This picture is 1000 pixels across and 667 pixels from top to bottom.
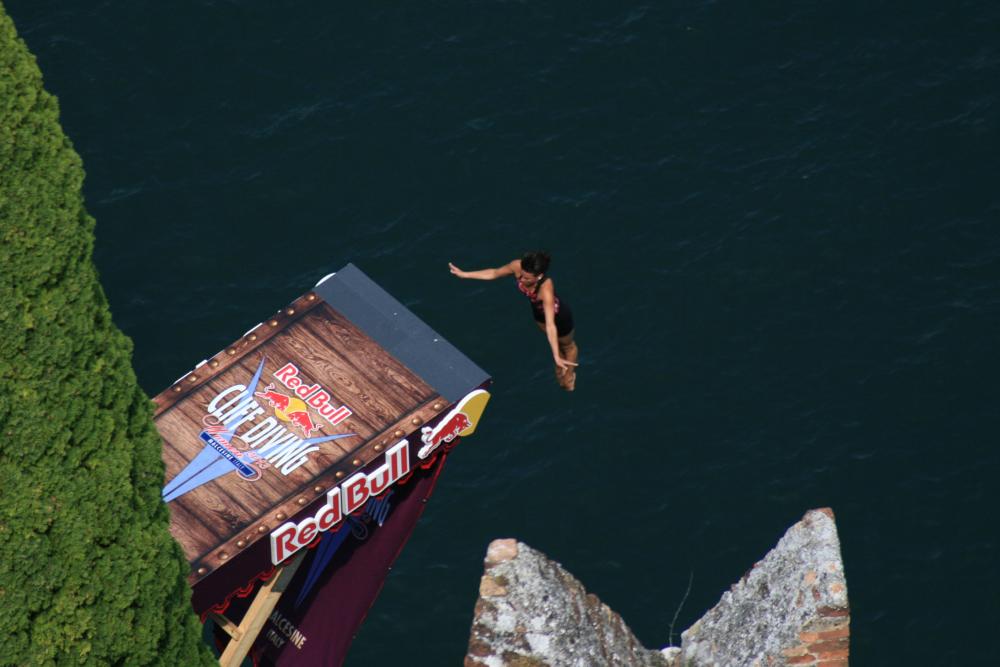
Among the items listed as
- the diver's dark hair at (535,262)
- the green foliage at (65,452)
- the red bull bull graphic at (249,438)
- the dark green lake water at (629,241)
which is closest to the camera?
the green foliage at (65,452)

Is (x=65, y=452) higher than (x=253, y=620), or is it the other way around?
(x=65, y=452)

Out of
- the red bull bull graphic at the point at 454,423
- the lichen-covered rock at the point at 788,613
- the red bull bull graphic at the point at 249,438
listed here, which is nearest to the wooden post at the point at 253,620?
the red bull bull graphic at the point at 249,438

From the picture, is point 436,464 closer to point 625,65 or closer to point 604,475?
point 604,475

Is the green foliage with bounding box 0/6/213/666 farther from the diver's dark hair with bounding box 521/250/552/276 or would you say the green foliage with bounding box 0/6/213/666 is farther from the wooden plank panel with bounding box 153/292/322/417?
the wooden plank panel with bounding box 153/292/322/417

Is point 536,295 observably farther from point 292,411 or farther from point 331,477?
point 292,411

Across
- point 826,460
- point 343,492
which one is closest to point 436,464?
point 343,492

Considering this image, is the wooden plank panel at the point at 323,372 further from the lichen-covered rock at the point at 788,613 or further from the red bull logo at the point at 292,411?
the lichen-covered rock at the point at 788,613

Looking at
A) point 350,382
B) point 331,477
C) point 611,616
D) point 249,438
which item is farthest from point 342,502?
point 611,616
